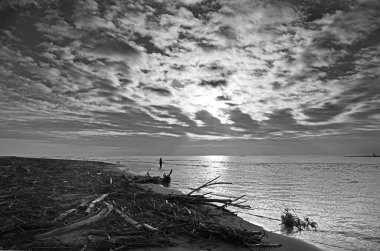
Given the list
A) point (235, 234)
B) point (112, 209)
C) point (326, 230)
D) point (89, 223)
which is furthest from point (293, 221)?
point (89, 223)

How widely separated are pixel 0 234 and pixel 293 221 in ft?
38.7

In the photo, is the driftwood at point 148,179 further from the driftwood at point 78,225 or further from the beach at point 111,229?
the driftwood at point 78,225

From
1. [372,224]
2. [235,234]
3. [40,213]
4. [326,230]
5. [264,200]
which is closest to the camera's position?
[235,234]

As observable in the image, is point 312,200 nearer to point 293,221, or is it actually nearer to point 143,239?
point 293,221

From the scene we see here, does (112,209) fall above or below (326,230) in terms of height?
above

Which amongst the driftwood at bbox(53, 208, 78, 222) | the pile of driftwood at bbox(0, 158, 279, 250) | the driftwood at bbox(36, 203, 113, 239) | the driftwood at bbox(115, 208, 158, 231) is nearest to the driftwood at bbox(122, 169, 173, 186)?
the pile of driftwood at bbox(0, 158, 279, 250)

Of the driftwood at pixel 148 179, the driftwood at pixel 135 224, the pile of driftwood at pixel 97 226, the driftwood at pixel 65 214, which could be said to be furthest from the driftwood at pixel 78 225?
the driftwood at pixel 148 179

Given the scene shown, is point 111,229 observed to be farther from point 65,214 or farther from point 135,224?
point 65,214

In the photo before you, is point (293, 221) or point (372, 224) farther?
point (372, 224)

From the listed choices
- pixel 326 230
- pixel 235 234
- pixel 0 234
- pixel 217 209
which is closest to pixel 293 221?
pixel 326 230

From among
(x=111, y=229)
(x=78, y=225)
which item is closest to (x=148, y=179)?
(x=78, y=225)

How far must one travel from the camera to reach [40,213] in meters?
8.84

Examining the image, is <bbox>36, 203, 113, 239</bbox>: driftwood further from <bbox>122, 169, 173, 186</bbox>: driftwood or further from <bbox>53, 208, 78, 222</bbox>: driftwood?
<bbox>122, 169, 173, 186</bbox>: driftwood

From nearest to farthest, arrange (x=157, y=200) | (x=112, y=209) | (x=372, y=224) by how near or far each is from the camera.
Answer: (x=112, y=209) < (x=157, y=200) < (x=372, y=224)
